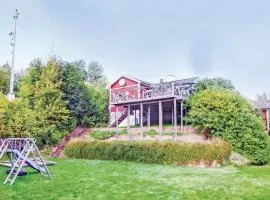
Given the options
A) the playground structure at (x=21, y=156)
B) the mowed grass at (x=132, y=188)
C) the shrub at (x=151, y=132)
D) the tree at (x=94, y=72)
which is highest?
the tree at (x=94, y=72)

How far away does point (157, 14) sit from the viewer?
66.4 ft

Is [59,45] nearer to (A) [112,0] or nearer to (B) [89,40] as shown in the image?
(B) [89,40]

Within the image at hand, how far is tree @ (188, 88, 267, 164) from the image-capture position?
16.0m

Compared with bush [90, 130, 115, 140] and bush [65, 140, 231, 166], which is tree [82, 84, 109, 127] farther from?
bush [65, 140, 231, 166]

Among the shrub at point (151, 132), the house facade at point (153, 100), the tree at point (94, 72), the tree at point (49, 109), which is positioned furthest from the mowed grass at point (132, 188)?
the tree at point (94, 72)

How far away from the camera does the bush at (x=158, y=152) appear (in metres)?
14.8

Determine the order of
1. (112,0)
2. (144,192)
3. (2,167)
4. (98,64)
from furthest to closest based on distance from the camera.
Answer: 1. (98,64)
2. (112,0)
3. (2,167)
4. (144,192)

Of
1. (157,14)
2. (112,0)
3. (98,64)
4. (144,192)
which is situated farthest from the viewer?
(98,64)

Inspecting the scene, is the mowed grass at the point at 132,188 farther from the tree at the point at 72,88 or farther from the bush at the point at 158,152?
the tree at the point at 72,88

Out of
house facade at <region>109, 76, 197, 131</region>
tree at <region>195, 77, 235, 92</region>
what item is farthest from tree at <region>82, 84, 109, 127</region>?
tree at <region>195, 77, 235, 92</region>

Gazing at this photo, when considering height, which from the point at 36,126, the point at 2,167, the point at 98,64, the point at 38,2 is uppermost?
the point at 98,64

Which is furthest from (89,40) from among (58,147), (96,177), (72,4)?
(96,177)

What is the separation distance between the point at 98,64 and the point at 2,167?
4598 centimetres

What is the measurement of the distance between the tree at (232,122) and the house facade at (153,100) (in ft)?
6.99
